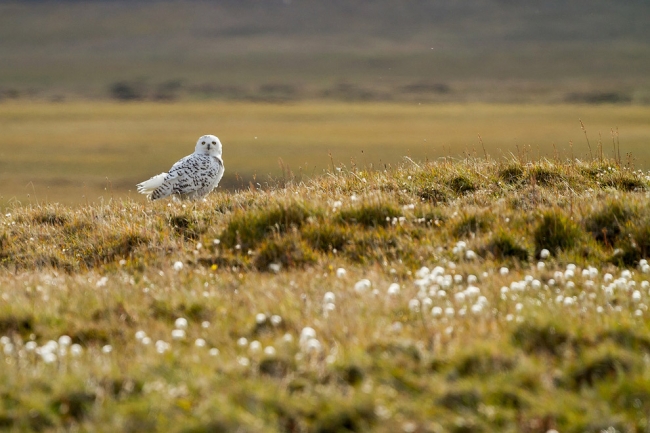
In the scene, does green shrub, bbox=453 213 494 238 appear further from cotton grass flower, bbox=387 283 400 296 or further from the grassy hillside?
cotton grass flower, bbox=387 283 400 296

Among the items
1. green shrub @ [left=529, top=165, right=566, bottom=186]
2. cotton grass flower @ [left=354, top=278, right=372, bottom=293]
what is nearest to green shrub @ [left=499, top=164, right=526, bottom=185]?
green shrub @ [left=529, top=165, right=566, bottom=186]

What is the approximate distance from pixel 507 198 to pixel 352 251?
288 centimetres

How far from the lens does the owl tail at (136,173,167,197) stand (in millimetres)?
13602

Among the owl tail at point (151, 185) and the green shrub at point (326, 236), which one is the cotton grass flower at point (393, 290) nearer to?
the green shrub at point (326, 236)

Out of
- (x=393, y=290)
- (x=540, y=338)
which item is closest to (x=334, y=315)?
Answer: (x=393, y=290)

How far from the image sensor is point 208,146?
549 inches

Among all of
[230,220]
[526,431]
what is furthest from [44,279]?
[526,431]

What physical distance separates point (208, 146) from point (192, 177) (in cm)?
90

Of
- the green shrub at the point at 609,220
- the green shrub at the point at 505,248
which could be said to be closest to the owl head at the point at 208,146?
the green shrub at the point at 505,248

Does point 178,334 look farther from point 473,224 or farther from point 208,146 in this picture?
point 208,146

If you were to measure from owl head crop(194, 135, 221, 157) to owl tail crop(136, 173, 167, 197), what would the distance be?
89 cm

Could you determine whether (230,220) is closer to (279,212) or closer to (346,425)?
(279,212)

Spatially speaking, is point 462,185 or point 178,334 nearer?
point 178,334

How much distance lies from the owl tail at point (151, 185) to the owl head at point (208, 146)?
2.92 ft
